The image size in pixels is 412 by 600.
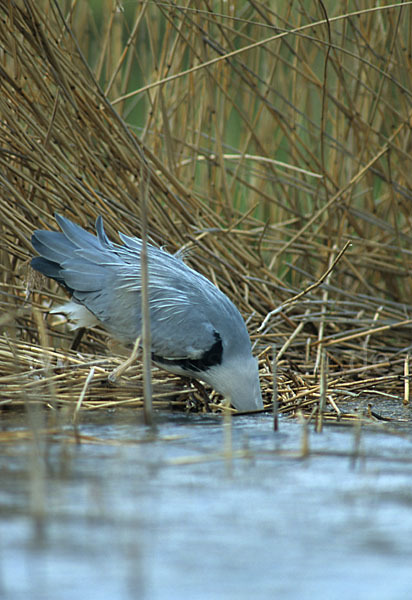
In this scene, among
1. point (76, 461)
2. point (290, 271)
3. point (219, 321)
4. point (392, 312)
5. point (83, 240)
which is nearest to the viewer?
point (76, 461)

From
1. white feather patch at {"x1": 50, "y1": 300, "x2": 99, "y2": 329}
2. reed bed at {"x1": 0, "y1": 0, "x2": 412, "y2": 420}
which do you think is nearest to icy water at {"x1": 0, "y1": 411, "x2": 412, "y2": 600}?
reed bed at {"x1": 0, "y1": 0, "x2": 412, "y2": 420}

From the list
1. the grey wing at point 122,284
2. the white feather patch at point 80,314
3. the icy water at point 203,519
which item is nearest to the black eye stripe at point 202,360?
the grey wing at point 122,284

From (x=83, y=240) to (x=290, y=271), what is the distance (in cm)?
158

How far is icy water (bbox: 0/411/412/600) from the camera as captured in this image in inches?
46.8

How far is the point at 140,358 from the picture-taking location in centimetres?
293

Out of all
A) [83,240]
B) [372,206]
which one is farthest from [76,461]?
[372,206]

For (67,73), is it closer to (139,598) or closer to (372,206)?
(372,206)

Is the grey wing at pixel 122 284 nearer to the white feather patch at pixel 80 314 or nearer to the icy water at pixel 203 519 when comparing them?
the white feather patch at pixel 80 314

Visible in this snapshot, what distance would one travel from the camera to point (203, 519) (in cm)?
146

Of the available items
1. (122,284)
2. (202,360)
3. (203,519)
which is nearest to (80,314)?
(122,284)

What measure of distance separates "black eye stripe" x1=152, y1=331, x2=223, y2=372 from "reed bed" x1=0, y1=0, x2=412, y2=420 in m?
0.10

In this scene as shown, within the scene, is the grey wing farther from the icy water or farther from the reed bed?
the icy water

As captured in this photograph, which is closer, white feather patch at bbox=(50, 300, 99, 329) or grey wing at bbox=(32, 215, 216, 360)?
grey wing at bbox=(32, 215, 216, 360)

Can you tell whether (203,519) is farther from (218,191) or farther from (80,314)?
(218,191)
